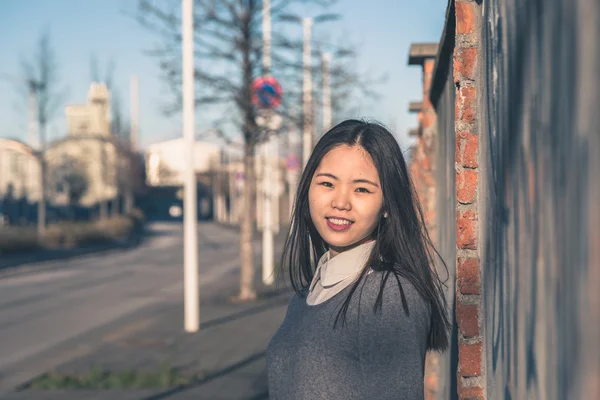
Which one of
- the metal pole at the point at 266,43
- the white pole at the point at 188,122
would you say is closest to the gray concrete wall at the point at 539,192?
the white pole at the point at 188,122

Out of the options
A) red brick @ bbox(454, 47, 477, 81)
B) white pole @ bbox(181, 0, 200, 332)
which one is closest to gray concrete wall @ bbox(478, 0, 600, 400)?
red brick @ bbox(454, 47, 477, 81)

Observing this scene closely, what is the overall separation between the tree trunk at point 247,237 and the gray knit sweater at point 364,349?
12031mm

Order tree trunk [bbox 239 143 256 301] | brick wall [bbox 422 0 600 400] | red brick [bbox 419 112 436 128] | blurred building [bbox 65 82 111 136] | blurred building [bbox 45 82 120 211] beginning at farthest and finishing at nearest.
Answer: blurred building [bbox 65 82 111 136]
blurred building [bbox 45 82 120 211]
tree trunk [bbox 239 143 256 301]
red brick [bbox 419 112 436 128]
brick wall [bbox 422 0 600 400]

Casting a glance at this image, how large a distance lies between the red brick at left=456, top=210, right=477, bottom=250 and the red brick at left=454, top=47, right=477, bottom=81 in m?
0.43

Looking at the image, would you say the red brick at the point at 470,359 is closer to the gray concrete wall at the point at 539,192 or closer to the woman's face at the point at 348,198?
the gray concrete wall at the point at 539,192

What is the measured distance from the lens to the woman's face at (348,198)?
7.61 feet

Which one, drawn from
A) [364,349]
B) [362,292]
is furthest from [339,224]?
[364,349]

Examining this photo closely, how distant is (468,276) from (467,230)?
0.52ft

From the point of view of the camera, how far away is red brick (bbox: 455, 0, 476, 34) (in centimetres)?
270

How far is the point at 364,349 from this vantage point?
6.81ft

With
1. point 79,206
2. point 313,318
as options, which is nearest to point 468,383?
point 313,318

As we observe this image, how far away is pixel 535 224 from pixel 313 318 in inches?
34.1

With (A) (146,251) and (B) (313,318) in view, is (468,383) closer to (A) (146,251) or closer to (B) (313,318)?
(B) (313,318)

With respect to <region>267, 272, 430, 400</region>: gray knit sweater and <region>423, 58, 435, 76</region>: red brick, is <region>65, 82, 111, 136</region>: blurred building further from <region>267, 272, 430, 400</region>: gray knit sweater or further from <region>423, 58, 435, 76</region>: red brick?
<region>267, 272, 430, 400</region>: gray knit sweater
